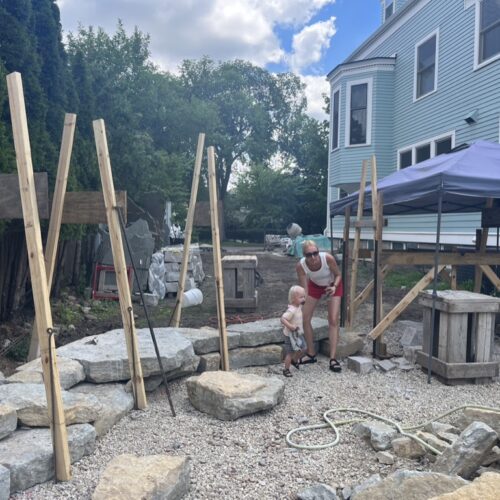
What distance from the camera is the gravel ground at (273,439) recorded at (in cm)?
285

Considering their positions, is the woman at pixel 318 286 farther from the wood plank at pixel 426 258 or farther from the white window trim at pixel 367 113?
the white window trim at pixel 367 113

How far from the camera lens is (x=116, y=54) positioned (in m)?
25.8

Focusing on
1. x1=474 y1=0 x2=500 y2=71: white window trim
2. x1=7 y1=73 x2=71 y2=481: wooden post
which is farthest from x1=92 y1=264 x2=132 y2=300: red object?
x1=474 y1=0 x2=500 y2=71: white window trim

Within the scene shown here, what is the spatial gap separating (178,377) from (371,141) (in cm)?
1300

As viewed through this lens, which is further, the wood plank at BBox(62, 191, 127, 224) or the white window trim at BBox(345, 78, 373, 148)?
the white window trim at BBox(345, 78, 373, 148)

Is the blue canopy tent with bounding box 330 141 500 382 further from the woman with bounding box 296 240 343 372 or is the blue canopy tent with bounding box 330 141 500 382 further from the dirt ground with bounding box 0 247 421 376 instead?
the dirt ground with bounding box 0 247 421 376

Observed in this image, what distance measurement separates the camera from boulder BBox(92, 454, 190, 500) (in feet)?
8.01

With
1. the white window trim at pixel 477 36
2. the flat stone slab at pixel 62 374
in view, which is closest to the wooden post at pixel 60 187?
the flat stone slab at pixel 62 374

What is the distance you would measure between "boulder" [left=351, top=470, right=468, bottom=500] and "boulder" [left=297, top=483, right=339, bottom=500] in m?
0.19

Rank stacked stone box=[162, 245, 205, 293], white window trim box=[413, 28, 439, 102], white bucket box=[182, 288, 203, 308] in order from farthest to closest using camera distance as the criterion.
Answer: white window trim box=[413, 28, 439, 102] < stacked stone box=[162, 245, 205, 293] < white bucket box=[182, 288, 203, 308]

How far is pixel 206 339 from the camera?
5000 mm

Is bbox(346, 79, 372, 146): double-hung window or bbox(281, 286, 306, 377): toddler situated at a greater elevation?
bbox(346, 79, 372, 146): double-hung window

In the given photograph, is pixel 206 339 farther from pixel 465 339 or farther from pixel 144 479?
pixel 465 339

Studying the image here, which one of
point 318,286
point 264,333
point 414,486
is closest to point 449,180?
point 318,286
